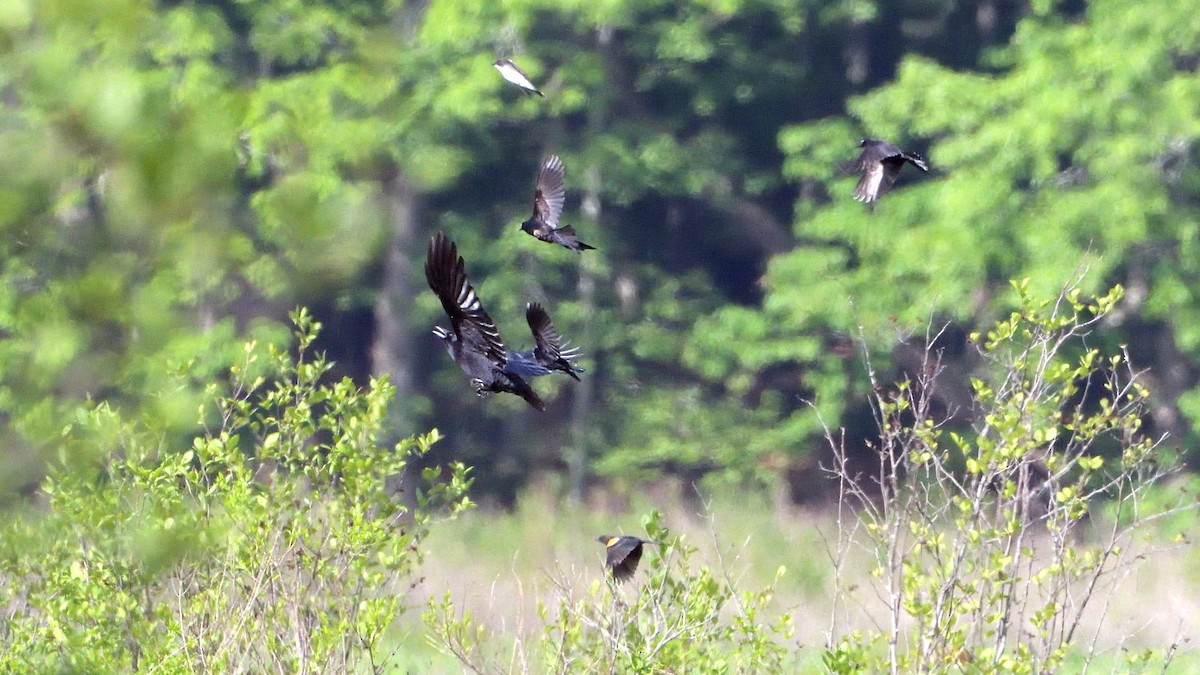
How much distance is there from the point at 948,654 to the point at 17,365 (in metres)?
3.04

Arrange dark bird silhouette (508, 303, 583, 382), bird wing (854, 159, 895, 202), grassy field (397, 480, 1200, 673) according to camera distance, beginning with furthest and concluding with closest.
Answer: grassy field (397, 480, 1200, 673), bird wing (854, 159, 895, 202), dark bird silhouette (508, 303, 583, 382)

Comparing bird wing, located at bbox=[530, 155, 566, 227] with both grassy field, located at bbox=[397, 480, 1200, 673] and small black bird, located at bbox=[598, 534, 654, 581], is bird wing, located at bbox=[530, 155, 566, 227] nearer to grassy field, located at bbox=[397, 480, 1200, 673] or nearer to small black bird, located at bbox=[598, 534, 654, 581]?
small black bird, located at bbox=[598, 534, 654, 581]

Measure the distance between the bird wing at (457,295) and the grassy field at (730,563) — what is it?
12.8 ft

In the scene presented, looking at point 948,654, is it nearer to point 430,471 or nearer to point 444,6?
point 430,471

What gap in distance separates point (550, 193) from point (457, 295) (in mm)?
2136

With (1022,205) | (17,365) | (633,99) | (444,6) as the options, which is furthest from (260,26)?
(17,365)

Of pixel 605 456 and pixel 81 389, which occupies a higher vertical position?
pixel 81 389

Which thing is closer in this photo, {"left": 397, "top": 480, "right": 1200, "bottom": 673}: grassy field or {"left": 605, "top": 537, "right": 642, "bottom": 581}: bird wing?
{"left": 605, "top": 537, "right": 642, "bottom": 581}: bird wing

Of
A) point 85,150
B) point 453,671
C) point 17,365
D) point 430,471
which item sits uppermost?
point 85,150

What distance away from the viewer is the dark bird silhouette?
4434 millimetres

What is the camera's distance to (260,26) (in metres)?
16.8

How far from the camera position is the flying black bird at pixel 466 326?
4113 mm

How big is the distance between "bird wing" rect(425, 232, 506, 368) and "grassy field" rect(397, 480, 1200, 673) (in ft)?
12.8

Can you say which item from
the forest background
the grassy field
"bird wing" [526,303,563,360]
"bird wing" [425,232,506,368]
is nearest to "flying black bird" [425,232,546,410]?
"bird wing" [425,232,506,368]
